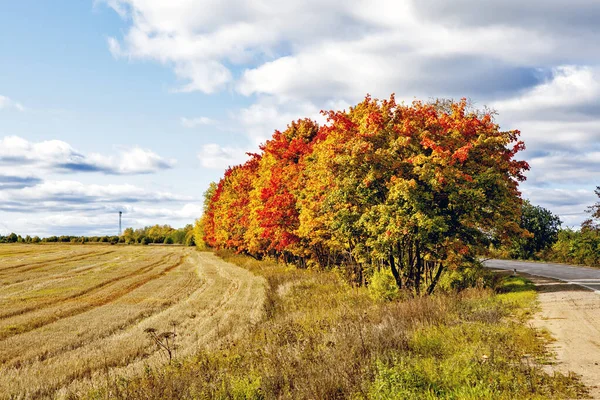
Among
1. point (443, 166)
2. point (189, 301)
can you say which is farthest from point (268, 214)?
point (443, 166)

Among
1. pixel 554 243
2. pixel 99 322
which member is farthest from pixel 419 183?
pixel 554 243

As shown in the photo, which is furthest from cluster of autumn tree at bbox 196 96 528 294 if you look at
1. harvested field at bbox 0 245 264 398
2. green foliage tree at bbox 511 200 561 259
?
green foliage tree at bbox 511 200 561 259

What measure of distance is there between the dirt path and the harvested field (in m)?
10.1

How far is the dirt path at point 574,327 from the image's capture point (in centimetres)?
1023

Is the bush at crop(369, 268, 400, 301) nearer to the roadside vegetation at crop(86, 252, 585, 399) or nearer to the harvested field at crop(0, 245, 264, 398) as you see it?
the roadside vegetation at crop(86, 252, 585, 399)

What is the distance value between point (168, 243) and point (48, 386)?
15792 cm

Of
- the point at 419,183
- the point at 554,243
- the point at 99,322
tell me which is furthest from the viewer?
the point at 554,243

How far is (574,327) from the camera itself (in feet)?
47.0

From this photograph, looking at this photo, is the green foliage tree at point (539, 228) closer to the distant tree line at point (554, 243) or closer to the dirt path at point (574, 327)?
the distant tree line at point (554, 243)

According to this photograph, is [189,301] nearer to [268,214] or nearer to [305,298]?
[305,298]

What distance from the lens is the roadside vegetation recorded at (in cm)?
895

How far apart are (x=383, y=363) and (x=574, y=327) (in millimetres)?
7445

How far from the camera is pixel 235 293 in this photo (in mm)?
30594

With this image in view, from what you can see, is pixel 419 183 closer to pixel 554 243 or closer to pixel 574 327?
pixel 574 327
